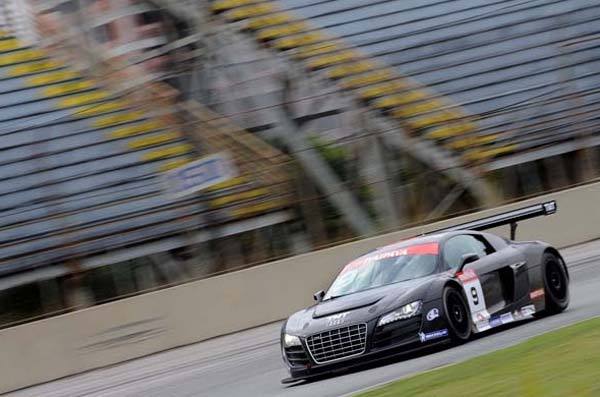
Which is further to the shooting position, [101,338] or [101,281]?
[101,281]

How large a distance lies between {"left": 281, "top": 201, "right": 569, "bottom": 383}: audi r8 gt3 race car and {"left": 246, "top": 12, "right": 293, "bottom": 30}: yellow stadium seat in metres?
13.4

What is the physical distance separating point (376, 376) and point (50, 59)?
16131 mm

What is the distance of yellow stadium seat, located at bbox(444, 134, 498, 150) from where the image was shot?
23.3 metres

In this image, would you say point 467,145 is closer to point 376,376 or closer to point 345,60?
point 345,60

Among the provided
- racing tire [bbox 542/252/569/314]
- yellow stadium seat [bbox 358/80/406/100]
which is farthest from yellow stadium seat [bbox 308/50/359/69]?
racing tire [bbox 542/252/569/314]

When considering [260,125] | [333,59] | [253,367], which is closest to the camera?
[253,367]

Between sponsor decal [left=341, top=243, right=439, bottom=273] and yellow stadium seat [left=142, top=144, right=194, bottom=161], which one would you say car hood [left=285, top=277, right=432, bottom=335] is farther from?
yellow stadium seat [left=142, top=144, right=194, bottom=161]

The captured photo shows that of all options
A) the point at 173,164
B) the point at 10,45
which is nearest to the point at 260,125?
the point at 173,164

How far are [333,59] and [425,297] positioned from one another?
13.9m

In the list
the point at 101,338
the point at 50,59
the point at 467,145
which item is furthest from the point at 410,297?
the point at 50,59

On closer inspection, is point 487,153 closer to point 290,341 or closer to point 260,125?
point 260,125

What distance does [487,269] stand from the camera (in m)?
12.1

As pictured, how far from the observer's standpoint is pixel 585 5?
84.6ft

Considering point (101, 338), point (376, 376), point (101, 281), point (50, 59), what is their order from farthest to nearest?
point (50, 59), point (101, 281), point (101, 338), point (376, 376)
